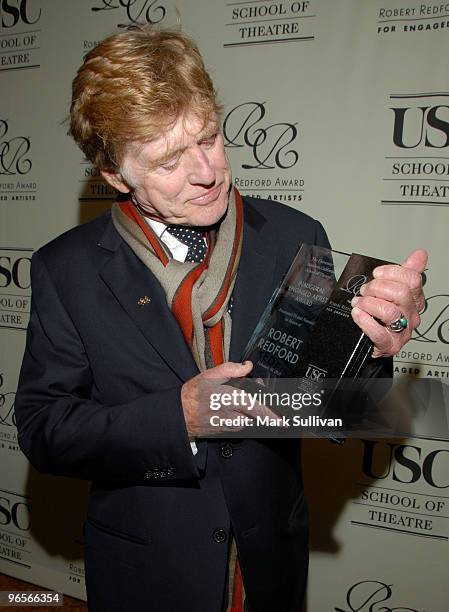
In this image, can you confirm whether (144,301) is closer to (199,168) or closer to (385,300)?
(199,168)

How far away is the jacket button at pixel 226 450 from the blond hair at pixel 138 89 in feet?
1.95

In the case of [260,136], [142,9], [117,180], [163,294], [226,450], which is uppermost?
[142,9]

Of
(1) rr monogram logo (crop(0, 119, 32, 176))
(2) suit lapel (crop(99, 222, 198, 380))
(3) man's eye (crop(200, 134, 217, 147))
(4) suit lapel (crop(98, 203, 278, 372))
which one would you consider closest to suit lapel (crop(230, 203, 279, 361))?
(4) suit lapel (crop(98, 203, 278, 372))

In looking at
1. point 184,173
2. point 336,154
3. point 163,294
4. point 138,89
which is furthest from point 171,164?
point 336,154

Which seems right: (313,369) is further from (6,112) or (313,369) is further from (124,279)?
(6,112)

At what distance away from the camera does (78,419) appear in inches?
42.9

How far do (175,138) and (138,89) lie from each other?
104 mm

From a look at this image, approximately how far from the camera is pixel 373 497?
207 centimetres

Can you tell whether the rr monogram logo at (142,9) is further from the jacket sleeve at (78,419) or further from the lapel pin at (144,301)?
the lapel pin at (144,301)

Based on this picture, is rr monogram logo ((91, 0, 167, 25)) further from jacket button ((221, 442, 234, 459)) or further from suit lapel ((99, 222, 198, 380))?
jacket button ((221, 442, 234, 459))

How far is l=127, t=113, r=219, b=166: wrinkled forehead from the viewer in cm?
102

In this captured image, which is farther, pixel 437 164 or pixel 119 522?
pixel 437 164

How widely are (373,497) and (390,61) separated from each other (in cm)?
151

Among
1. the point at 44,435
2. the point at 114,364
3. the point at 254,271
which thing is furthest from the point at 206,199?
the point at 44,435
